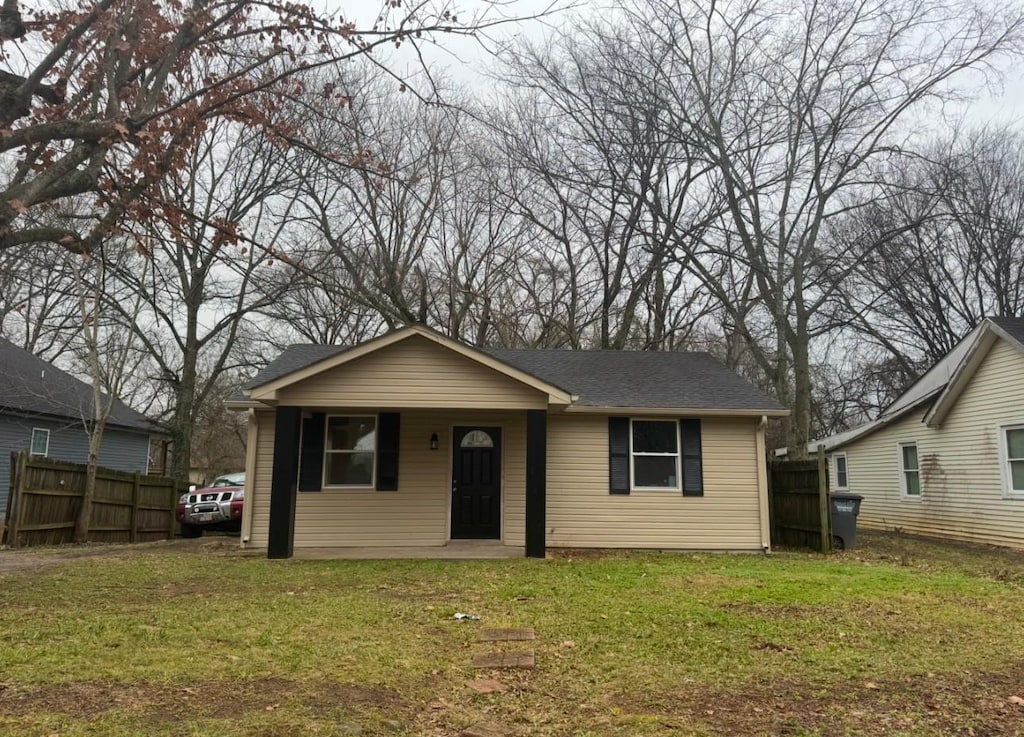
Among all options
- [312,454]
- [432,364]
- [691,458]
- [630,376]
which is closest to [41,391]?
[312,454]

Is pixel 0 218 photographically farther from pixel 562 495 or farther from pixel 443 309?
pixel 443 309

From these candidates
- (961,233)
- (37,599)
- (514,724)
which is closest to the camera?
A: (514,724)

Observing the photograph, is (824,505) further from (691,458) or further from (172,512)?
(172,512)

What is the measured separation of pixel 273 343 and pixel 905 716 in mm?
26821

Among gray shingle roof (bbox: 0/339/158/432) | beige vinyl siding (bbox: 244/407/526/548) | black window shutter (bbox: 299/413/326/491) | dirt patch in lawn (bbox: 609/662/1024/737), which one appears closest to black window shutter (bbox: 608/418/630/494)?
beige vinyl siding (bbox: 244/407/526/548)

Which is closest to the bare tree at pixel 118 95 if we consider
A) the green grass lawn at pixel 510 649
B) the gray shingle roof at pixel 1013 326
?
the green grass lawn at pixel 510 649

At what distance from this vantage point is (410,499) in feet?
39.1

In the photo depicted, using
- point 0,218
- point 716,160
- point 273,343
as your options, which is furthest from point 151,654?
point 273,343

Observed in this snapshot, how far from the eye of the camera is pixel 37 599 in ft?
23.6

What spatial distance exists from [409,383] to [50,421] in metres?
14.6

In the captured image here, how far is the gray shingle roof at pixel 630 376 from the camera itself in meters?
12.1

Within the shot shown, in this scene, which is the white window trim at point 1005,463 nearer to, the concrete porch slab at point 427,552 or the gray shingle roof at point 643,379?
the gray shingle roof at point 643,379

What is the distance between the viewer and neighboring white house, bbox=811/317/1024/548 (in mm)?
13109

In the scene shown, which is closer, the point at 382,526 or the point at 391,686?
the point at 391,686
